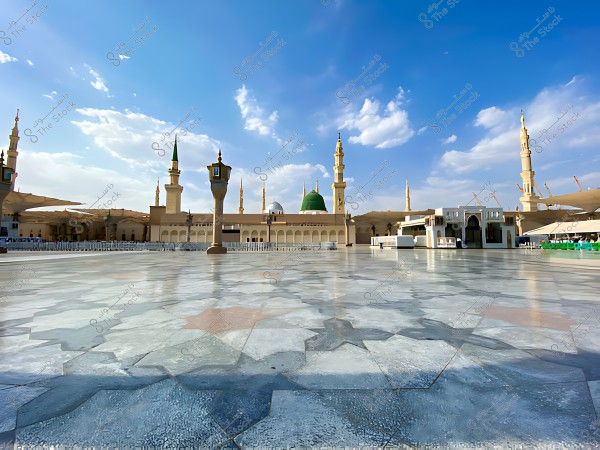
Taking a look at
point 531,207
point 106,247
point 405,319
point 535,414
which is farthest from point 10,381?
point 531,207

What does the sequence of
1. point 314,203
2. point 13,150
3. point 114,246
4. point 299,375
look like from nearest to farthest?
point 299,375 < point 114,246 < point 13,150 < point 314,203

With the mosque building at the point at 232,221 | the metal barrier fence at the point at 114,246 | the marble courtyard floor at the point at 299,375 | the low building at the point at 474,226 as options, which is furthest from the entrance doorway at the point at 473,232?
the marble courtyard floor at the point at 299,375

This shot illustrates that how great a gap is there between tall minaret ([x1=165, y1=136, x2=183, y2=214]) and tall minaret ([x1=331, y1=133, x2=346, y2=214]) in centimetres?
2969

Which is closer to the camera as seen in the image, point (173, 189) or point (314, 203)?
point (173, 189)

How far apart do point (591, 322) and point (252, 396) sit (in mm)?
4076

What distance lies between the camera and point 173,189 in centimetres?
5481

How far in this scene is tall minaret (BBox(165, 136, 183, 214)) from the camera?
179 feet

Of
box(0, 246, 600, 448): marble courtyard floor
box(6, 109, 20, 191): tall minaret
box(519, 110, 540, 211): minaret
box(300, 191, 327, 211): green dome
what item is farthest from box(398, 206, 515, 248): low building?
box(6, 109, 20, 191): tall minaret

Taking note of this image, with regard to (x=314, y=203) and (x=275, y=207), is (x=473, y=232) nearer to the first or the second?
(x=314, y=203)

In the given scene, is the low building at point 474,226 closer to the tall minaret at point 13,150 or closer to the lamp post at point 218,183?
the lamp post at point 218,183

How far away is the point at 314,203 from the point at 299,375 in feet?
207

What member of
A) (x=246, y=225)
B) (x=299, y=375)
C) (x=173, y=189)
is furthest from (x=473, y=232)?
(x=173, y=189)

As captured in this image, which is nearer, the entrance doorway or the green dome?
the entrance doorway

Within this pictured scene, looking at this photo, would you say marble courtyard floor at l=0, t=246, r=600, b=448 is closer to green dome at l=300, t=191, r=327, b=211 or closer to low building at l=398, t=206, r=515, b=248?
low building at l=398, t=206, r=515, b=248
